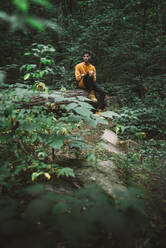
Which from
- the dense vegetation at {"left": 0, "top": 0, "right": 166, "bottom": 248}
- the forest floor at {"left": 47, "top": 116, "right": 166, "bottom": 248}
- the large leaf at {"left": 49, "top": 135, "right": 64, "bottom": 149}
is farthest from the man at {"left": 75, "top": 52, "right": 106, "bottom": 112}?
the large leaf at {"left": 49, "top": 135, "right": 64, "bottom": 149}

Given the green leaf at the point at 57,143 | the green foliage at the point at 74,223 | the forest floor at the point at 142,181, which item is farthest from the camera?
the green leaf at the point at 57,143

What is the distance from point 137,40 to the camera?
22.7 feet

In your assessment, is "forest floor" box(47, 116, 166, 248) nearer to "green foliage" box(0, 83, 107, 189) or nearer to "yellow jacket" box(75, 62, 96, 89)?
"green foliage" box(0, 83, 107, 189)

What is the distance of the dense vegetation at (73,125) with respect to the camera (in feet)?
3.37

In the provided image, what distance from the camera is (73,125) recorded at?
8.79 feet

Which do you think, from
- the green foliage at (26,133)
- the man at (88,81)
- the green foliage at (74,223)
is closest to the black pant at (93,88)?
the man at (88,81)

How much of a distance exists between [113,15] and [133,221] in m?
8.19

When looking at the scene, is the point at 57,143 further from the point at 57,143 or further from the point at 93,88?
the point at 93,88

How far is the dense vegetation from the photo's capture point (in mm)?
1026

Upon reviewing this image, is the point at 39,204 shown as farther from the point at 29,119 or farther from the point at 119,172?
the point at 119,172

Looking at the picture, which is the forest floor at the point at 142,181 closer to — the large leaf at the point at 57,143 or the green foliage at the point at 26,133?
the green foliage at the point at 26,133

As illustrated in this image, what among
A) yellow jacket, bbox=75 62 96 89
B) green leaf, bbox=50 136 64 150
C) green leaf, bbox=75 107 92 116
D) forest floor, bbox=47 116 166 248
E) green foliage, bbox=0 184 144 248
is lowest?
forest floor, bbox=47 116 166 248

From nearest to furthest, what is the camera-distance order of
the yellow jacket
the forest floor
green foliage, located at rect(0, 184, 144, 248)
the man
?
green foliage, located at rect(0, 184, 144, 248) → the forest floor → the man → the yellow jacket

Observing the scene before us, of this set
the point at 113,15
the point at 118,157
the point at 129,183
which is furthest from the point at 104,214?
the point at 113,15
